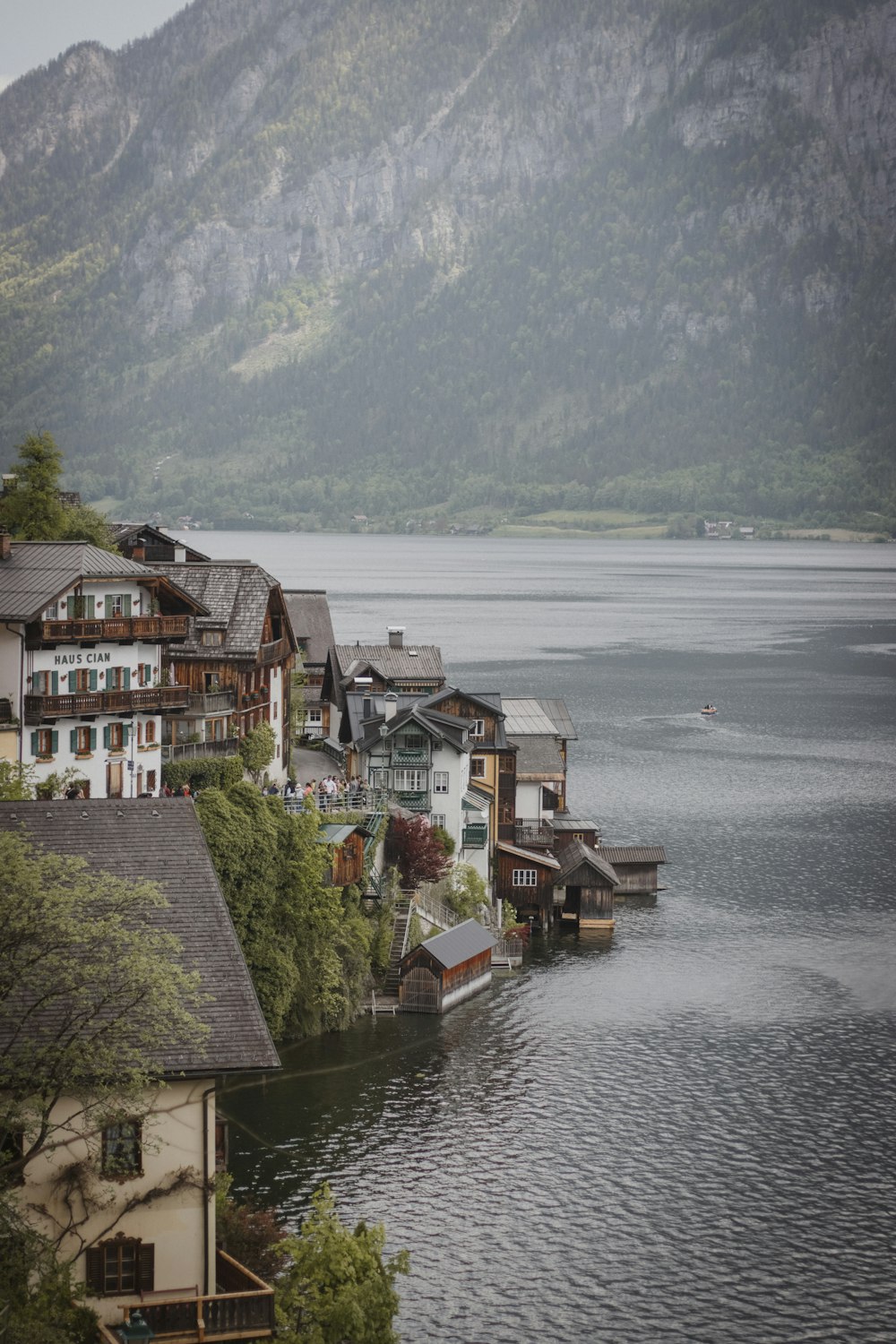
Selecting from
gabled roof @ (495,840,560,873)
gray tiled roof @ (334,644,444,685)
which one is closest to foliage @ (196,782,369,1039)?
gabled roof @ (495,840,560,873)

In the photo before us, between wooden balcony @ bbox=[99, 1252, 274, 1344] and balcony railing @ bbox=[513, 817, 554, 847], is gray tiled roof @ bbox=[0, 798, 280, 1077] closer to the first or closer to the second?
wooden balcony @ bbox=[99, 1252, 274, 1344]

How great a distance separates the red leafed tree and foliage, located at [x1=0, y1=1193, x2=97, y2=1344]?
44.8 meters

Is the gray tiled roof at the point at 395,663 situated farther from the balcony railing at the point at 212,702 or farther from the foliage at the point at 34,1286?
the foliage at the point at 34,1286

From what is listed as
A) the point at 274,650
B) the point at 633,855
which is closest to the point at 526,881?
the point at 633,855

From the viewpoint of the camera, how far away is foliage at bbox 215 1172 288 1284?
3897 cm

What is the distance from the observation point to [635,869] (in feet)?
301

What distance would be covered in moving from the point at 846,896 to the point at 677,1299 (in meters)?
51.1

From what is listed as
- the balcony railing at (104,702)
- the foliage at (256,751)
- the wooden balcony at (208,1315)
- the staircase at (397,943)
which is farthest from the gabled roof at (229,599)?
the wooden balcony at (208,1315)

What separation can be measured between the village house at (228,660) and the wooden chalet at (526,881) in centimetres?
1164

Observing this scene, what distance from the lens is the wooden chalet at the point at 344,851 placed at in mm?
66188

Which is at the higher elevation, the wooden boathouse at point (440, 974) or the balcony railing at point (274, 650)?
the balcony railing at point (274, 650)

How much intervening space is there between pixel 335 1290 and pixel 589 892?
50.9 m

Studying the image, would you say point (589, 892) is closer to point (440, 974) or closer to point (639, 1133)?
point (440, 974)

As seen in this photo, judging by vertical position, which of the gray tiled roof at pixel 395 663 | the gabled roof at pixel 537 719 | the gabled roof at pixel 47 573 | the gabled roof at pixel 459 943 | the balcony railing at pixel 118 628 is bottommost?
the gabled roof at pixel 459 943
